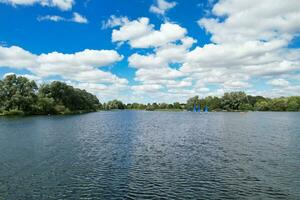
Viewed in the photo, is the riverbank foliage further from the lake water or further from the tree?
the lake water

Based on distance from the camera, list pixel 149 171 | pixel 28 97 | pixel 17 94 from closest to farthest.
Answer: pixel 149 171 < pixel 17 94 < pixel 28 97

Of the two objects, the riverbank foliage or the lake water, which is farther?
the riverbank foliage

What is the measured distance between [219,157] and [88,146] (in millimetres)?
18226

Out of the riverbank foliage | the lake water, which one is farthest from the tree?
the lake water

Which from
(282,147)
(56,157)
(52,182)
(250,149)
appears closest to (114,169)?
(52,182)

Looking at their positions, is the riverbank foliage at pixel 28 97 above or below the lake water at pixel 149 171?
above

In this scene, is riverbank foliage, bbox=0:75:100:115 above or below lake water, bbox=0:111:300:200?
above

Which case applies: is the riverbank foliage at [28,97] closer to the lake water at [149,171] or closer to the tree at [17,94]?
the tree at [17,94]

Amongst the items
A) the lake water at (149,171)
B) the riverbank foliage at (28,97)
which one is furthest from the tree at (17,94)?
the lake water at (149,171)

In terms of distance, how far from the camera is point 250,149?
33.4 metres

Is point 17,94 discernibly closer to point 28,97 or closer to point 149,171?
point 28,97

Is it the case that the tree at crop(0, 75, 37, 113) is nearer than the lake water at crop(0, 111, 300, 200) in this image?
No

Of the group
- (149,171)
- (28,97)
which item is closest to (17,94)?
(28,97)

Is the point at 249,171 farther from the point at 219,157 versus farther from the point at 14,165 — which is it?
the point at 14,165
